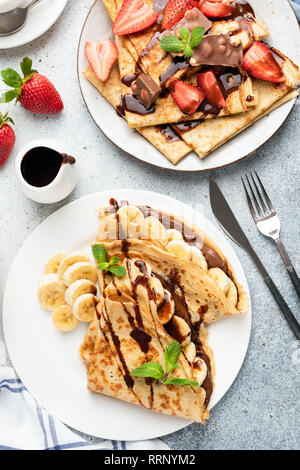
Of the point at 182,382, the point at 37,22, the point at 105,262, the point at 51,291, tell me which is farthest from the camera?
the point at 37,22

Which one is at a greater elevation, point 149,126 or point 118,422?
point 149,126

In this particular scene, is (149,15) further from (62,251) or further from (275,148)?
(62,251)

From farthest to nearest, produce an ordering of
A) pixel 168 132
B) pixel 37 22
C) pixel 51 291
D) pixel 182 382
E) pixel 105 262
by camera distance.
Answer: pixel 37 22, pixel 168 132, pixel 51 291, pixel 105 262, pixel 182 382

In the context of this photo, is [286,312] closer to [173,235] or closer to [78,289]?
[173,235]

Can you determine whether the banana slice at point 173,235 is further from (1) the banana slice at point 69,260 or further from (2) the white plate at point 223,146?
(1) the banana slice at point 69,260

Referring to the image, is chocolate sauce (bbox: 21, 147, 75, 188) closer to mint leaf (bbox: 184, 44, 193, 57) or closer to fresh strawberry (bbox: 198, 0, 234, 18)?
mint leaf (bbox: 184, 44, 193, 57)

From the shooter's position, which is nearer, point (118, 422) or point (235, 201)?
point (118, 422)

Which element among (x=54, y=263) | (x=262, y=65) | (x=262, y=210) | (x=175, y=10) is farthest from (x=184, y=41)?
(x=54, y=263)
